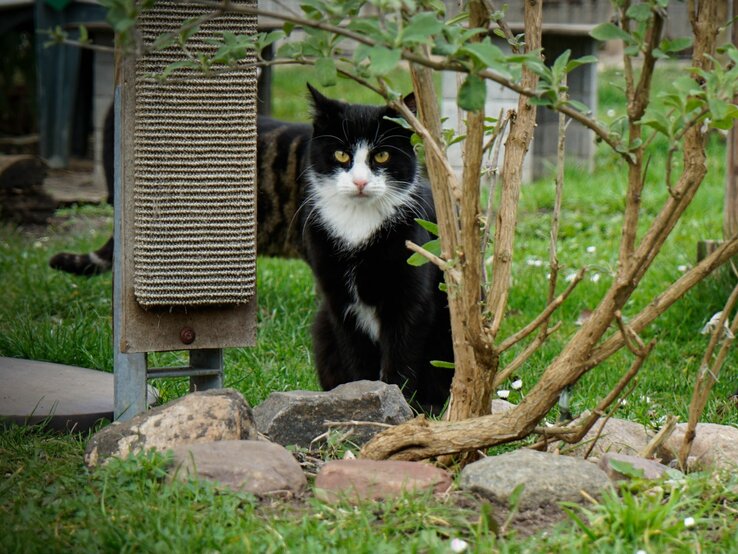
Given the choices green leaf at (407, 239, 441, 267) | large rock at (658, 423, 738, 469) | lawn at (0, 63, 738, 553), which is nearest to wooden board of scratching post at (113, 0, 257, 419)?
lawn at (0, 63, 738, 553)

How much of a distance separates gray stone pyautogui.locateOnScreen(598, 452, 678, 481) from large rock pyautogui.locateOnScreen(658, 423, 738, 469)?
0.17m

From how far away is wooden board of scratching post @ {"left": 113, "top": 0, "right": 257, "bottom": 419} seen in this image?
274 centimetres

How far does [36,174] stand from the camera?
722cm

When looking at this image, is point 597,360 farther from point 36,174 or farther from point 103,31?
point 103,31

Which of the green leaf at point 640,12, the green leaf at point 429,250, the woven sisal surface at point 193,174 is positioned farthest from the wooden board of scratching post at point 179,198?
the green leaf at point 640,12

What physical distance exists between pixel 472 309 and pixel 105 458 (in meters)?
0.99

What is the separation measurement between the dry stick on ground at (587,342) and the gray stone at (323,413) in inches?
8.6

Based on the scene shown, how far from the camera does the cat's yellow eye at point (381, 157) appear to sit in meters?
3.81

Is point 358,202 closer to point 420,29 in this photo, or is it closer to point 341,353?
point 341,353

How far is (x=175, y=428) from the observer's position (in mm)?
2539

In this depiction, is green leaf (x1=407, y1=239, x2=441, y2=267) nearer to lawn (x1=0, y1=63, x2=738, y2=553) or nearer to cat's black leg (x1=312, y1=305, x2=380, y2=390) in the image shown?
lawn (x1=0, y1=63, x2=738, y2=553)

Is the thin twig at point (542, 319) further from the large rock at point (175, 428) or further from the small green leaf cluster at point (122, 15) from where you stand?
the small green leaf cluster at point (122, 15)

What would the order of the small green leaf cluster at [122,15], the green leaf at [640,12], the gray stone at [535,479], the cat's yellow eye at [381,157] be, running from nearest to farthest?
the small green leaf cluster at [122,15] → the green leaf at [640,12] → the gray stone at [535,479] → the cat's yellow eye at [381,157]

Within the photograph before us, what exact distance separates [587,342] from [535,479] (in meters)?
0.36
